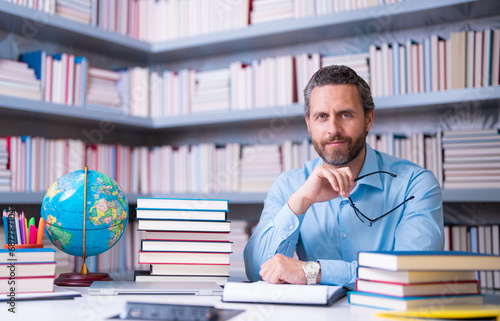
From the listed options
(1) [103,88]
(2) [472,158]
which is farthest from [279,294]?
(1) [103,88]

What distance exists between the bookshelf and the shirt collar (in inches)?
27.1

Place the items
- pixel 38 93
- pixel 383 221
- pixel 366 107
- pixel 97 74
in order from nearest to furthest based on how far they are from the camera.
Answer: pixel 383 221
pixel 366 107
pixel 38 93
pixel 97 74

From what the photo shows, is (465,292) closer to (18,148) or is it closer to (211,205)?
(211,205)

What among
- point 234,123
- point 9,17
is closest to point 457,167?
point 234,123

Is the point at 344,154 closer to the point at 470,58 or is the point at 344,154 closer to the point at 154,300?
the point at 154,300

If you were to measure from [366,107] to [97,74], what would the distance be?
1.57 meters

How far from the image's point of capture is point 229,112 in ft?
9.12

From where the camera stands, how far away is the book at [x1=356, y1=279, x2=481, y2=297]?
1.02 m

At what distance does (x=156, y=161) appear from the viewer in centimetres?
301

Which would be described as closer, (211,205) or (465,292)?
(465,292)

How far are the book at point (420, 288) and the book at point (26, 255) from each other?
0.70m

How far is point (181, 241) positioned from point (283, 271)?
0.27 metres

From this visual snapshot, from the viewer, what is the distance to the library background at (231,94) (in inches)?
90.0

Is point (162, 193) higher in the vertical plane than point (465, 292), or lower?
higher
